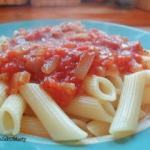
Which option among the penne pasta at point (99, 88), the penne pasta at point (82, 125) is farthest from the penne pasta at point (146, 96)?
the penne pasta at point (82, 125)

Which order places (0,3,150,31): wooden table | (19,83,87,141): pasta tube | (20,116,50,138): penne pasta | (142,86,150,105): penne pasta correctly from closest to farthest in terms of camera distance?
1. (19,83,87,141): pasta tube
2. (20,116,50,138): penne pasta
3. (142,86,150,105): penne pasta
4. (0,3,150,31): wooden table

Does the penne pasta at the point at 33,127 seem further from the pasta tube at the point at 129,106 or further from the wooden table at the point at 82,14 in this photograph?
the wooden table at the point at 82,14

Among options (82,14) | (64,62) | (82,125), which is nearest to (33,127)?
(82,125)

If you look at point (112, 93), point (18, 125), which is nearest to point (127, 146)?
point (112, 93)

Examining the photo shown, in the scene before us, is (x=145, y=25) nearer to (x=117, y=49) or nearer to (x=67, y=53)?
(x=117, y=49)

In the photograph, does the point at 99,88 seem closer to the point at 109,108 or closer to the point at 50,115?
the point at 109,108

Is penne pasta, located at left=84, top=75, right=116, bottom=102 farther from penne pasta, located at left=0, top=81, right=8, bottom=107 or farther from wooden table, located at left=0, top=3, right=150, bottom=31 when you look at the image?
wooden table, located at left=0, top=3, right=150, bottom=31

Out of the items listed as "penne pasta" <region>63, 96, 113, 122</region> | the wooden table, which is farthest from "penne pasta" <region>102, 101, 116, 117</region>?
the wooden table
